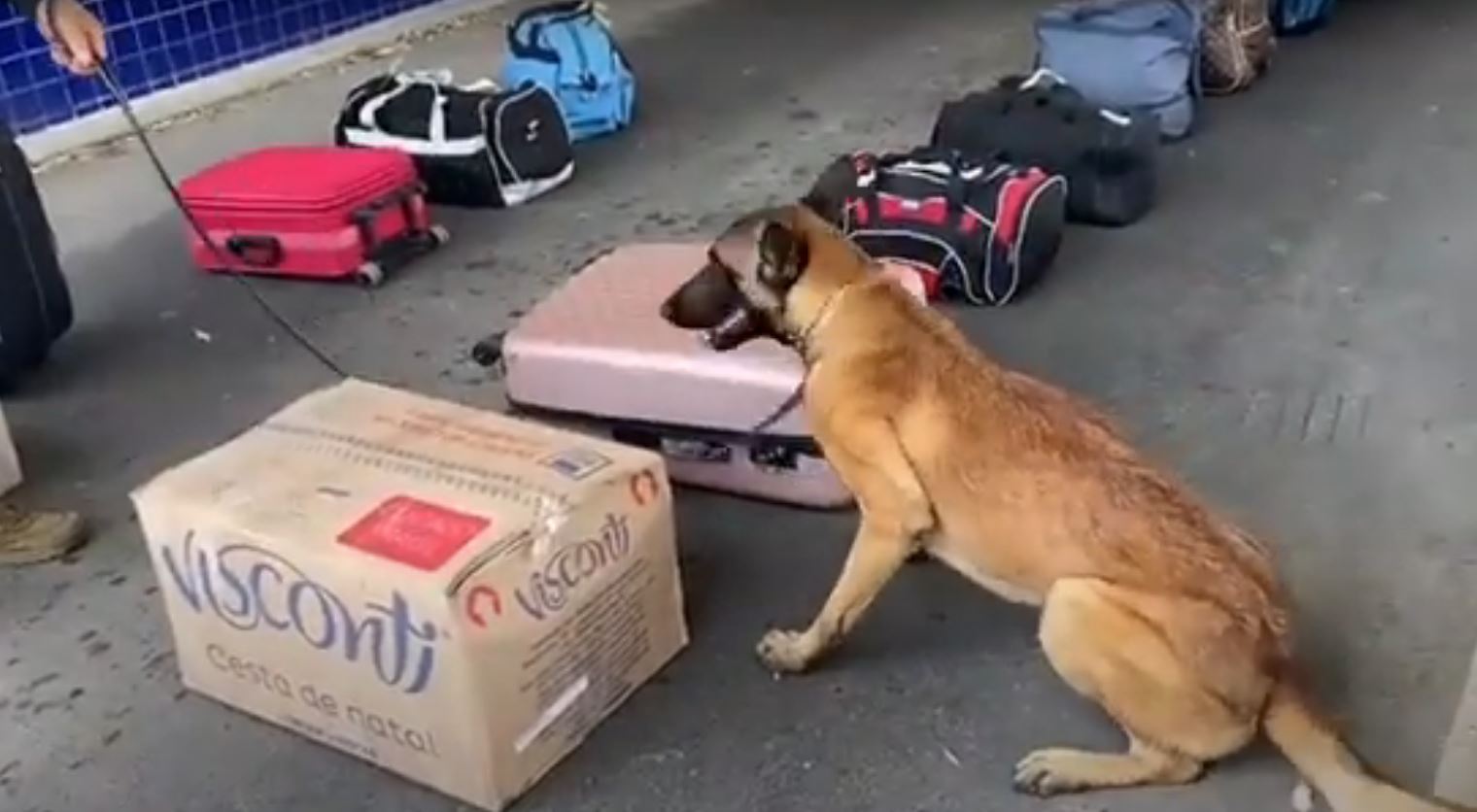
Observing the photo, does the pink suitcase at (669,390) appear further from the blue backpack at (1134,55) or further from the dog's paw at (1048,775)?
the blue backpack at (1134,55)

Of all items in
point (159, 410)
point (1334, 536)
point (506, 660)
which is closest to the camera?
point (506, 660)

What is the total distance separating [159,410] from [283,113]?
1718 mm

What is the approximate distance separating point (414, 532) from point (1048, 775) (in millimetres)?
703

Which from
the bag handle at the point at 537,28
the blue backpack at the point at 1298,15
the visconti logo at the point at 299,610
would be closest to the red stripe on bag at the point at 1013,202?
the bag handle at the point at 537,28

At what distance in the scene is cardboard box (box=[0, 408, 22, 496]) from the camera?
250cm

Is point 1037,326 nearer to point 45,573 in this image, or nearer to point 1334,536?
point 1334,536

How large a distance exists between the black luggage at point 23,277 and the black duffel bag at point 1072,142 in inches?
66.8

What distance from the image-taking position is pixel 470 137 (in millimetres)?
3502

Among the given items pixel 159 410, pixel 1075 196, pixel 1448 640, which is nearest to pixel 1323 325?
pixel 1075 196

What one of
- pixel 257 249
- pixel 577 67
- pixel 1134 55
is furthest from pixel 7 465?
pixel 1134 55

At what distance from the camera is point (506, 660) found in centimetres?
172

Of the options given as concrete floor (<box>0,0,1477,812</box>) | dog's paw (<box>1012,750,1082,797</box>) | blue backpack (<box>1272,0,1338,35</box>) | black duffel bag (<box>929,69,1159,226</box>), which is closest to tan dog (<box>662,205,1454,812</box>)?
dog's paw (<box>1012,750,1082,797</box>)

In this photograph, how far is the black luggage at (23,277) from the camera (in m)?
2.73

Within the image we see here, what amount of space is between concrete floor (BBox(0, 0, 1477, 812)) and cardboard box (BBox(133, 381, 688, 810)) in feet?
0.21
